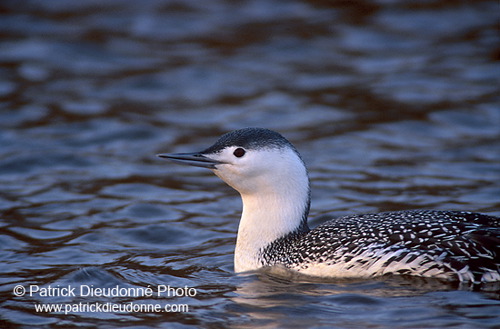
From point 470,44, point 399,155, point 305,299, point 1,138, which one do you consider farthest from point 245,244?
point 470,44

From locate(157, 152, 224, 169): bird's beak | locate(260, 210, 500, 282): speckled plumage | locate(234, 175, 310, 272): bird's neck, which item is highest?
locate(157, 152, 224, 169): bird's beak

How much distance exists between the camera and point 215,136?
33.5 feet

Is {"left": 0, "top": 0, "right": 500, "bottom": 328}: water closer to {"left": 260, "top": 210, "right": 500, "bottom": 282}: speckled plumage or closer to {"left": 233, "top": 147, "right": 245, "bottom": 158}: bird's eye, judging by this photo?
{"left": 260, "top": 210, "right": 500, "bottom": 282}: speckled plumage

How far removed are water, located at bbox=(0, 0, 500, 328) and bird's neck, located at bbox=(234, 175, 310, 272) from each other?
188 millimetres

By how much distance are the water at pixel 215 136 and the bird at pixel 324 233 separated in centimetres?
12

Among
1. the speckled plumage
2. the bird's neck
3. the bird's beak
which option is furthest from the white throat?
the bird's beak

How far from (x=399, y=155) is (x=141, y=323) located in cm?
474

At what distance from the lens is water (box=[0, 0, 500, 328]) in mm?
5828

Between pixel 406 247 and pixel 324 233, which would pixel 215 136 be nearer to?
pixel 324 233

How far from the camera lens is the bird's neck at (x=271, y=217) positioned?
6.45m

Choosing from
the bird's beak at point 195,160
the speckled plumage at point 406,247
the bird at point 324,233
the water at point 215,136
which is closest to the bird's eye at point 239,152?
Answer: the bird at point 324,233

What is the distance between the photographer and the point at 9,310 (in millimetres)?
5809

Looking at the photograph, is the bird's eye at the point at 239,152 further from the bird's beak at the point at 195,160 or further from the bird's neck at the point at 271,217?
the bird's neck at the point at 271,217

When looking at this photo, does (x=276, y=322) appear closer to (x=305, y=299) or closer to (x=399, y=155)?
(x=305, y=299)
